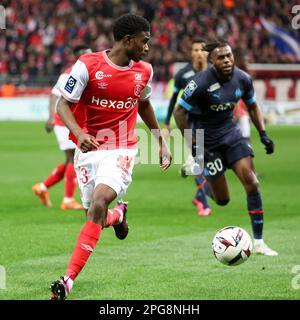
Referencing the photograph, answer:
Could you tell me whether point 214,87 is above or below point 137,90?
below

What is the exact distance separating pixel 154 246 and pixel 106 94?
2674 millimetres

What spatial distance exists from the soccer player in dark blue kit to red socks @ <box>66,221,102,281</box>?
277 centimetres

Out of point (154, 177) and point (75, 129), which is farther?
point (154, 177)

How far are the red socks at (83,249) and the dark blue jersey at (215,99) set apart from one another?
317cm

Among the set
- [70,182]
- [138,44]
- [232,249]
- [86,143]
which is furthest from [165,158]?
[70,182]

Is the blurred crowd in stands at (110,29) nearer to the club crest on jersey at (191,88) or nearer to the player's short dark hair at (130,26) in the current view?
the club crest on jersey at (191,88)

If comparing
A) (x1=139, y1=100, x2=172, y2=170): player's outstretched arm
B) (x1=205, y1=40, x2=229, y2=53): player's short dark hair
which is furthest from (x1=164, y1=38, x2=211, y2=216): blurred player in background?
(x1=139, y1=100, x2=172, y2=170): player's outstretched arm

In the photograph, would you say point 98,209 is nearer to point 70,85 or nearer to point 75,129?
point 75,129

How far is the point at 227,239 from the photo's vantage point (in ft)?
27.0

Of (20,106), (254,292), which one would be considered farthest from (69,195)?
(20,106)

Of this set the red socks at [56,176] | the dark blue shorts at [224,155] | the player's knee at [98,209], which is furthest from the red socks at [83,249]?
the red socks at [56,176]

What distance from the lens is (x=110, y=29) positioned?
39812 millimetres
